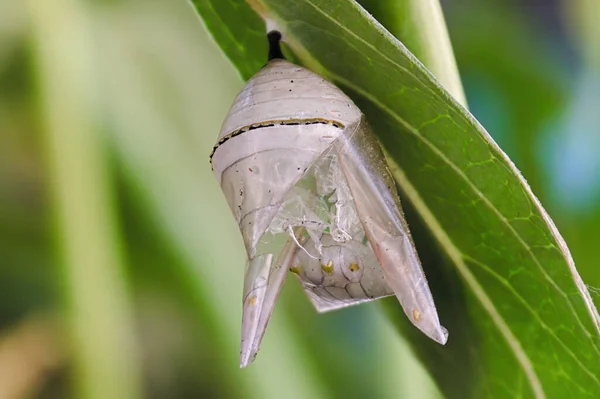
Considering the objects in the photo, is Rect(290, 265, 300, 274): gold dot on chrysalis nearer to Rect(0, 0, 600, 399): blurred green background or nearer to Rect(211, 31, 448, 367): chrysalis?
Rect(211, 31, 448, 367): chrysalis

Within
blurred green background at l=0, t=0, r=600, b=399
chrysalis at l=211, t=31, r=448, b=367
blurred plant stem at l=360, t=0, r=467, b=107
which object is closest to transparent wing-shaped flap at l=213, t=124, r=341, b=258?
chrysalis at l=211, t=31, r=448, b=367

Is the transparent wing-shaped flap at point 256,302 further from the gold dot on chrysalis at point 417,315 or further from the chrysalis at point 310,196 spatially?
the gold dot on chrysalis at point 417,315

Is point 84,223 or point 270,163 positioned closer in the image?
point 270,163

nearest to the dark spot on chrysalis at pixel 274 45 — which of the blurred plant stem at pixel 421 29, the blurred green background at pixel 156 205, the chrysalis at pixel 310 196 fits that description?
the chrysalis at pixel 310 196

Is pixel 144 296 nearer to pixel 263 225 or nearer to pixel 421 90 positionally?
pixel 263 225

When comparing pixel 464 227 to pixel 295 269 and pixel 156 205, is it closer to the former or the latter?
pixel 295 269

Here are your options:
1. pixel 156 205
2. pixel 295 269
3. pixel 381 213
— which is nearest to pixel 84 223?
pixel 156 205

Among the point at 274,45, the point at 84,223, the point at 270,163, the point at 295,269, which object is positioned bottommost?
the point at 84,223
